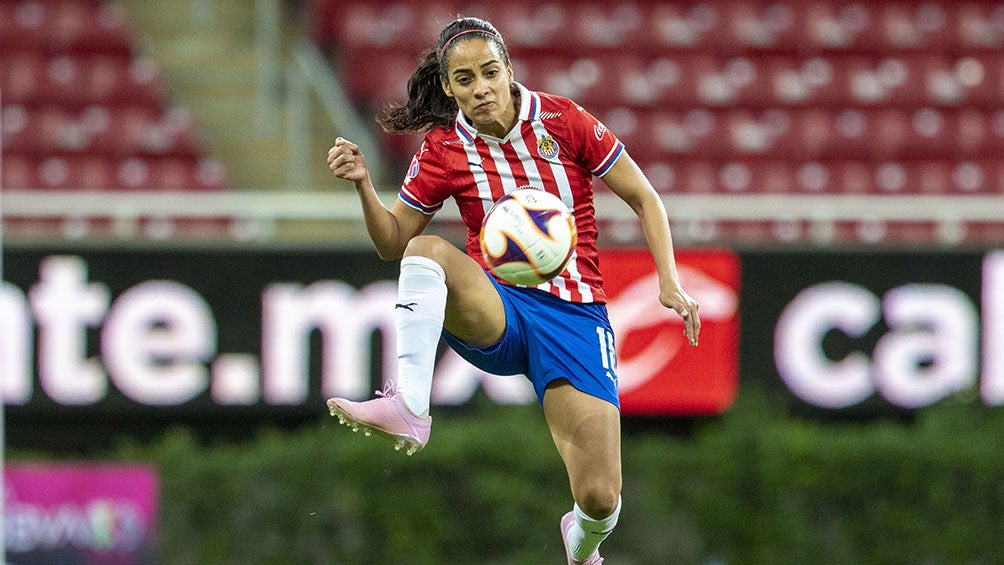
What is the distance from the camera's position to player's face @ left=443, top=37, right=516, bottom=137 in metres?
5.03

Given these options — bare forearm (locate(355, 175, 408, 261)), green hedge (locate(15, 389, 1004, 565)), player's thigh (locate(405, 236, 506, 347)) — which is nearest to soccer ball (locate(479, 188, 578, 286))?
player's thigh (locate(405, 236, 506, 347))

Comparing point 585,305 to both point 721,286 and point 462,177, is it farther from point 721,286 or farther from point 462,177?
point 721,286

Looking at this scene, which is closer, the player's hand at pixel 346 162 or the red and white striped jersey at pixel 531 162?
the player's hand at pixel 346 162

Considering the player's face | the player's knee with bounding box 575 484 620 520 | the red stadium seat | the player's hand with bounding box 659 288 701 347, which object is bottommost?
the player's knee with bounding box 575 484 620 520

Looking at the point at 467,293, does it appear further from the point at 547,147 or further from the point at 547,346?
the point at 547,147

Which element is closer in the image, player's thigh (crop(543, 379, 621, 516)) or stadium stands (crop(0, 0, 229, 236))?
player's thigh (crop(543, 379, 621, 516))

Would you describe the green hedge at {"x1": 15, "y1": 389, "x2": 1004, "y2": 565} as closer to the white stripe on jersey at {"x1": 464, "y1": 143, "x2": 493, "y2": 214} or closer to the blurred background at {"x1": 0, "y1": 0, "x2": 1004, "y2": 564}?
the blurred background at {"x1": 0, "y1": 0, "x2": 1004, "y2": 564}

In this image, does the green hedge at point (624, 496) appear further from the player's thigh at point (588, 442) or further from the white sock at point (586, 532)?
the player's thigh at point (588, 442)

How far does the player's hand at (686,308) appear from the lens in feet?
16.5

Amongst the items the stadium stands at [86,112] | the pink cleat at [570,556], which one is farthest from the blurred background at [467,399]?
the pink cleat at [570,556]

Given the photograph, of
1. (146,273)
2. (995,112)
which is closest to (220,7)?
(146,273)

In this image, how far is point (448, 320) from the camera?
17.2 feet

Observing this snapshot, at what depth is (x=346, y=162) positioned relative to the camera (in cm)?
502

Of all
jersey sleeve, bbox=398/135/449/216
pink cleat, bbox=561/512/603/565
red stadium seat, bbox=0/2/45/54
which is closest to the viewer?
jersey sleeve, bbox=398/135/449/216
